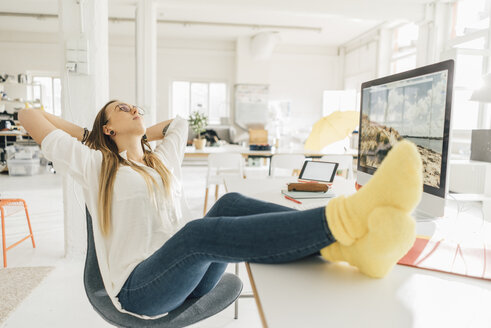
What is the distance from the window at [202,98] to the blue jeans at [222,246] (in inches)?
343

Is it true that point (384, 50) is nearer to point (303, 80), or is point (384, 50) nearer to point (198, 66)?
point (303, 80)

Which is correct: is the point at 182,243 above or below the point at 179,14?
below

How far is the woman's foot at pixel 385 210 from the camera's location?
0.63 metres

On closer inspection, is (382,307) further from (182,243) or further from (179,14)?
(179,14)

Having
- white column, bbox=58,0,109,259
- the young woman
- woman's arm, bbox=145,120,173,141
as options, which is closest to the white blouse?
the young woman

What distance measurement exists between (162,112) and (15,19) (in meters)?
3.66

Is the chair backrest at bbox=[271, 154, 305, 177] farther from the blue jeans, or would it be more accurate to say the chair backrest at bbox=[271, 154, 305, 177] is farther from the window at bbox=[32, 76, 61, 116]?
the window at bbox=[32, 76, 61, 116]

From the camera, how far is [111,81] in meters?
9.00

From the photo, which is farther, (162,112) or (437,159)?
(162,112)

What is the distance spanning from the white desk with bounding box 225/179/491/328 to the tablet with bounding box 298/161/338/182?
93 centimetres

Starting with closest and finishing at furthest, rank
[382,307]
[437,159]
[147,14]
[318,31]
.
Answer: [382,307] → [437,159] → [147,14] → [318,31]

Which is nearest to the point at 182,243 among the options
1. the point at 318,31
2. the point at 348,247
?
the point at 348,247

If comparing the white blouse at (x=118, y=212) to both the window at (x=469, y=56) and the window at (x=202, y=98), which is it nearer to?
the window at (x=469, y=56)

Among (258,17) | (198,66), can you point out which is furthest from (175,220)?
(198,66)
